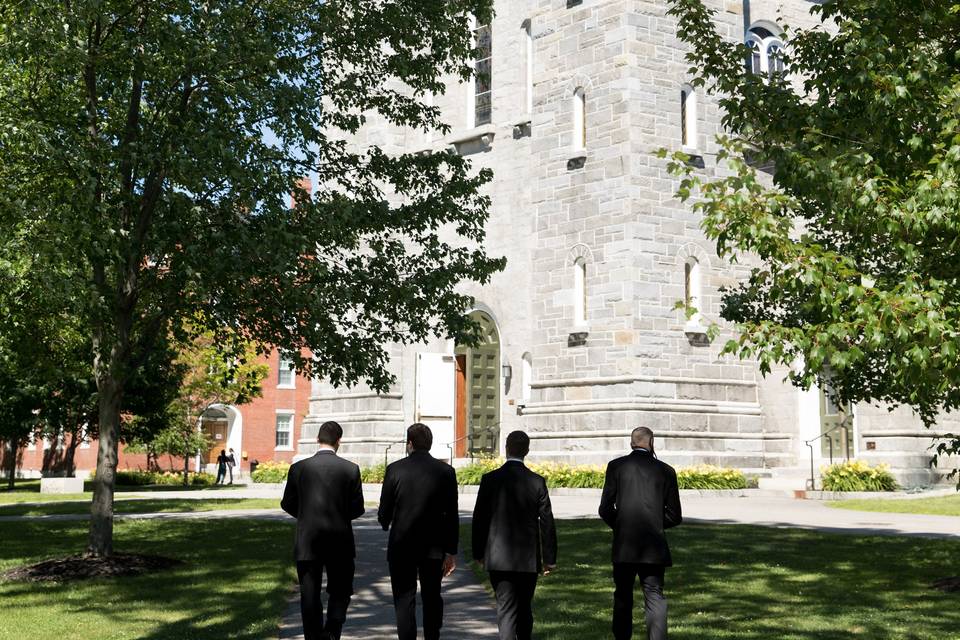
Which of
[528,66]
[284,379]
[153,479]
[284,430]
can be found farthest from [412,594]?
[284,430]

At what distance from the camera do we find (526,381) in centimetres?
2847

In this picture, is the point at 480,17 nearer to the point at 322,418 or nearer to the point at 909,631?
the point at 909,631

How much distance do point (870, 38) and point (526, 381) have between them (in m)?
19.7

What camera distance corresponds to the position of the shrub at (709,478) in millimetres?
23312

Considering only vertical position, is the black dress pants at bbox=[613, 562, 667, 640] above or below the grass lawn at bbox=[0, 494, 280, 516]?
above

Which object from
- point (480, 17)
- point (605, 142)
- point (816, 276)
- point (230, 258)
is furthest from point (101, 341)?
point (605, 142)

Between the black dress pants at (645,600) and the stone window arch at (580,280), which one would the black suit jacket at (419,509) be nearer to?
the black dress pants at (645,600)

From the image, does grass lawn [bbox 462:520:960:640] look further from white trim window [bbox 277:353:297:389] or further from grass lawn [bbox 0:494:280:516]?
white trim window [bbox 277:353:297:389]

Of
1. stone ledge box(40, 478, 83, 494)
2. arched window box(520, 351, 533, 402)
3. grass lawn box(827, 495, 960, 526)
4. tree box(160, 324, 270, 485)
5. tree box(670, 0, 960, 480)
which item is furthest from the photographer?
tree box(160, 324, 270, 485)

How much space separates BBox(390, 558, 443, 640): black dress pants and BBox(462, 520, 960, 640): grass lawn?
4.78 ft

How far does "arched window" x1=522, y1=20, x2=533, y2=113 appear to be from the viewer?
29203 millimetres

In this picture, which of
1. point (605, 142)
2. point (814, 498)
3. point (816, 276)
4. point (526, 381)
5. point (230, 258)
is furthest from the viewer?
point (526, 381)

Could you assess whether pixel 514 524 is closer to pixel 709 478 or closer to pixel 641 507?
pixel 641 507

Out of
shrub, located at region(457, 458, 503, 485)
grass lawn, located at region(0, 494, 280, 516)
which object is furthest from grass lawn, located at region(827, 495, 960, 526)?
grass lawn, located at region(0, 494, 280, 516)
